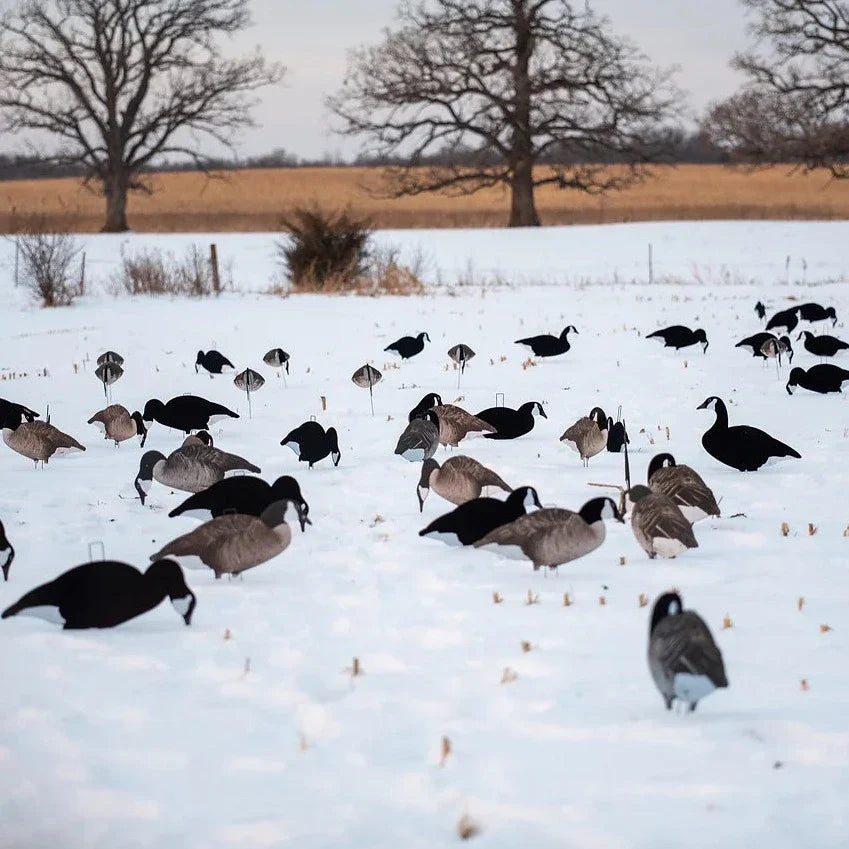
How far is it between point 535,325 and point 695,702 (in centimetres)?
1477

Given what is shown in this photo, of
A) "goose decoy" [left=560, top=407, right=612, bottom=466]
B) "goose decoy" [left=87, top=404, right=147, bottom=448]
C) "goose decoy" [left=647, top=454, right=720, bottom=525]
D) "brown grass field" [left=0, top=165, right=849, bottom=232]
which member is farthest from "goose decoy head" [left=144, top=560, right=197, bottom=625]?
"brown grass field" [left=0, top=165, right=849, bottom=232]

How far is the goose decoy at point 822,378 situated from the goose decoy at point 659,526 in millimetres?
6011

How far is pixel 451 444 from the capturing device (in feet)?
30.6

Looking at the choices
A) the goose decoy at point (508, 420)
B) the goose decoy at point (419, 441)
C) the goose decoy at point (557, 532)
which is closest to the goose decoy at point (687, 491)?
the goose decoy at point (557, 532)

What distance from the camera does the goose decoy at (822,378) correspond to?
38.0 feet

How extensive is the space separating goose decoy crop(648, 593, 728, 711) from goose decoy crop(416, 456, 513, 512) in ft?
9.79

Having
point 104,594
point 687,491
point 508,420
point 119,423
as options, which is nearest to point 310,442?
point 508,420

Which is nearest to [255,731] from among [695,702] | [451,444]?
[695,702]

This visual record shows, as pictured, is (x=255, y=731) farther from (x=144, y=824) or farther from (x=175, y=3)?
(x=175, y=3)

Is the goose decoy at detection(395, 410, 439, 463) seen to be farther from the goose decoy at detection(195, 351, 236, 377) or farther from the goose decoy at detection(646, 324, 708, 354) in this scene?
the goose decoy at detection(646, 324, 708, 354)

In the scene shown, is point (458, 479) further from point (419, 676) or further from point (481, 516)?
point (419, 676)

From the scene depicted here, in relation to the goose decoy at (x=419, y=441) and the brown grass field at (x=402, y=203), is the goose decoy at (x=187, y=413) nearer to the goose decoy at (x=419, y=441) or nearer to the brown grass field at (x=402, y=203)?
the goose decoy at (x=419, y=441)

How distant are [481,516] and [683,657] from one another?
2.28m

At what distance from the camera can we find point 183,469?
25.1 ft
